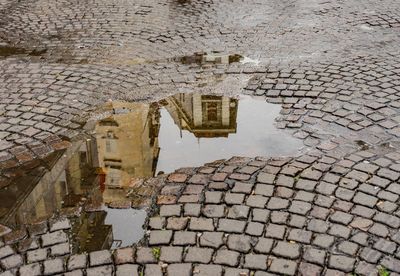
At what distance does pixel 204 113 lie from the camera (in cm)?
761

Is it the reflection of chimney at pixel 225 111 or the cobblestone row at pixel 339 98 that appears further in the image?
the reflection of chimney at pixel 225 111

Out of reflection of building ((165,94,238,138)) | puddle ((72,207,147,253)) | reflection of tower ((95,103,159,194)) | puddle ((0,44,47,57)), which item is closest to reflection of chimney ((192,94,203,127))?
reflection of building ((165,94,238,138))

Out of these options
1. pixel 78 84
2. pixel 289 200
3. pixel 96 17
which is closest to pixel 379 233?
Answer: pixel 289 200

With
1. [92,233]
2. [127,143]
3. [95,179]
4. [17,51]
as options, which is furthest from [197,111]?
[17,51]

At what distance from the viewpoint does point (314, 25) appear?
472 inches

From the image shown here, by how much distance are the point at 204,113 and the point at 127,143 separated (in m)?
1.28

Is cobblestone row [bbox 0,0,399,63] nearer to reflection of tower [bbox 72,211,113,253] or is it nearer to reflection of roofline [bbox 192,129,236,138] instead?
reflection of roofline [bbox 192,129,236,138]

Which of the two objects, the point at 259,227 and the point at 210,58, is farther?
the point at 210,58

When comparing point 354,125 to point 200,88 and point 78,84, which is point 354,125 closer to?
point 200,88

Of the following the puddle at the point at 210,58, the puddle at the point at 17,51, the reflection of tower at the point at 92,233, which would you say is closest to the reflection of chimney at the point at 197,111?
the puddle at the point at 210,58

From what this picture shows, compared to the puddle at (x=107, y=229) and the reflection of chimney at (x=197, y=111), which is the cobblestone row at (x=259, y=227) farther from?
the reflection of chimney at (x=197, y=111)

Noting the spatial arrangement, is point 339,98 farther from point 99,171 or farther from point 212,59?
point 99,171

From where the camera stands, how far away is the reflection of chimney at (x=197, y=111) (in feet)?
24.0

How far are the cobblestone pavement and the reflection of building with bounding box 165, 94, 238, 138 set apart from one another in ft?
1.05
